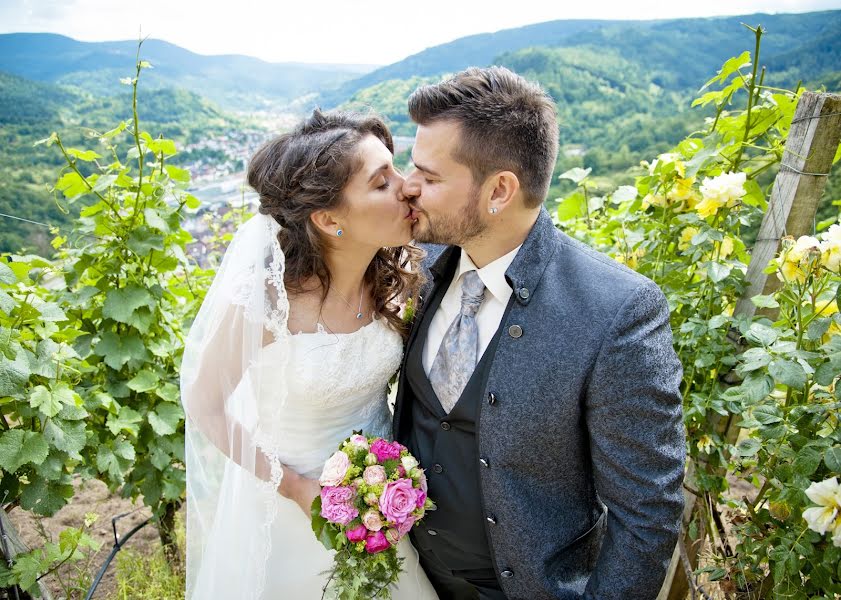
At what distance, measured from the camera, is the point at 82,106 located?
4504 mm

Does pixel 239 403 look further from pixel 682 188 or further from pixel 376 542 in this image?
pixel 682 188

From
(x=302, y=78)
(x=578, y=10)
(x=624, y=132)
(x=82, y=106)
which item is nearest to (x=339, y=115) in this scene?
(x=82, y=106)

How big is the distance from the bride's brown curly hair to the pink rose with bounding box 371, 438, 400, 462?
1.90 feet

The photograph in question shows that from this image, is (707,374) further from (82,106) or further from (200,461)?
(82,106)

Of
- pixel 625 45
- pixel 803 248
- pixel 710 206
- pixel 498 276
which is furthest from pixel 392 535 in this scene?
pixel 625 45

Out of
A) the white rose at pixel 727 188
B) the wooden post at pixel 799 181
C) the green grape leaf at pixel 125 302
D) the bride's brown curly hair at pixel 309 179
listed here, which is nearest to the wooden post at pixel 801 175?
the wooden post at pixel 799 181

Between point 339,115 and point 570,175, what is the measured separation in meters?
1.38

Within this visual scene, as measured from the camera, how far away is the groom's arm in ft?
4.65

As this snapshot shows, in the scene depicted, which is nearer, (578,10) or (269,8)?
(269,8)

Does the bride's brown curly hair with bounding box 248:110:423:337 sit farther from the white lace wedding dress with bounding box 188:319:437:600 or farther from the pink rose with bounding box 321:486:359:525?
the pink rose with bounding box 321:486:359:525

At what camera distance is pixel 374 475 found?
1588mm

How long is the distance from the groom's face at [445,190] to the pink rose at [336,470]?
740mm

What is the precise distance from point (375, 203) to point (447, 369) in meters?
0.63

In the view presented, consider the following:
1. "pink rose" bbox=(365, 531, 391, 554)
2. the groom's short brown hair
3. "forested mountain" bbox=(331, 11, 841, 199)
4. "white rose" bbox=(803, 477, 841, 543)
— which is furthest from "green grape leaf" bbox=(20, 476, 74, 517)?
"forested mountain" bbox=(331, 11, 841, 199)
